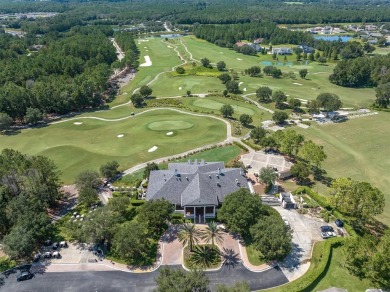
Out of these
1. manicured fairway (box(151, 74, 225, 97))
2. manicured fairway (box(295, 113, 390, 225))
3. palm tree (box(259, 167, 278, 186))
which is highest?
palm tree (box(259, 167, 278, 186))

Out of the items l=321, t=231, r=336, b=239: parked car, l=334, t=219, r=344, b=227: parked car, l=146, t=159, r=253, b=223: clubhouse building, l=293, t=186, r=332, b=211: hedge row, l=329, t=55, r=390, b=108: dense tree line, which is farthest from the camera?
l=329, t=55, r=390, b=108: dense tree line

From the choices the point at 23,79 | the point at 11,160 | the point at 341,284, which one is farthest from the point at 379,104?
the point at 23,79

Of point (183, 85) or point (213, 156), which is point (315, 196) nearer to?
point (213, 156)

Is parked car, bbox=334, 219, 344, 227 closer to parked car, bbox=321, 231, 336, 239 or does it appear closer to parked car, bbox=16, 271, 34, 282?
parked car, bbox=321, 231, 336, 239

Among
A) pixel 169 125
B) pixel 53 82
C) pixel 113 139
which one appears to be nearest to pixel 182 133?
pixel 169 125

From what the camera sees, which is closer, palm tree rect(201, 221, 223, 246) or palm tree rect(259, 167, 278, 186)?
palm tree rect(201, 221, 223, 246)


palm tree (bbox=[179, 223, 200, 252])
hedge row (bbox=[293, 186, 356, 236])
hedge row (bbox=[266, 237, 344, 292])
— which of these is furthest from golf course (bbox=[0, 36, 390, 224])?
palm tree (bbox=[179, 223, 200, 252])

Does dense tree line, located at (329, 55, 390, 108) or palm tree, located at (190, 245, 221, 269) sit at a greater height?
dense tree line, located at (329, 55, 390, 108)

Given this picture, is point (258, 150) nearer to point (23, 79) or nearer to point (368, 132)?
point (368, 132)

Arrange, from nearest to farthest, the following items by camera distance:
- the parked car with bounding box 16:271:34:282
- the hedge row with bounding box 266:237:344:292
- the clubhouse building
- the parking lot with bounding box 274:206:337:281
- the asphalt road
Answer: the hedge row with bounding box 266:237:344:292
the asphalt road
the parked car with bounding box 16:271:34:282
the parking lot with bounding box 274:206:337:281
the clubhouse building
